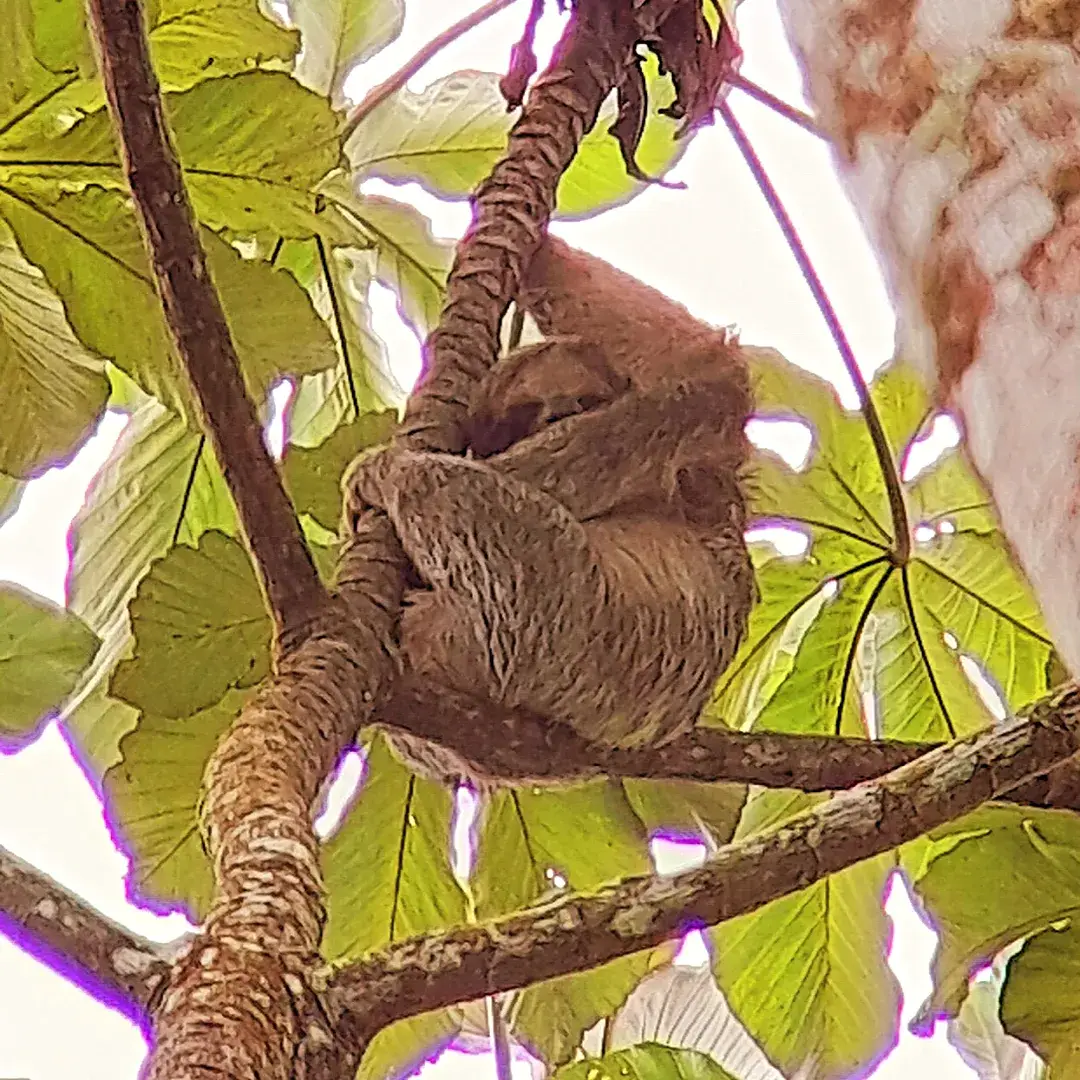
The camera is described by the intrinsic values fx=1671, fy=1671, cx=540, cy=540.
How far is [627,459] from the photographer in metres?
0.71

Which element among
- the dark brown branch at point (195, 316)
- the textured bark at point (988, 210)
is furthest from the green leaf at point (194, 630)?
the textured bark at point (988, 210)

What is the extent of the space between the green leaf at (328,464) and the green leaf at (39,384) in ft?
0.37

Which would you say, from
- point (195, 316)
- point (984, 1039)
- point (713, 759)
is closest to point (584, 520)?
point (713, 759)

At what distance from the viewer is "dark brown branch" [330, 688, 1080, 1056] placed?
1.45ft

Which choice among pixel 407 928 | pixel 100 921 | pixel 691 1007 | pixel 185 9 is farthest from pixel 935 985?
pixel 185 9

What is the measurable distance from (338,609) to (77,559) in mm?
476

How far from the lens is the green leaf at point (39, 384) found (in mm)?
758

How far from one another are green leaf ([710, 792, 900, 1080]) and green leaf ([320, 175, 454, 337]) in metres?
0.42

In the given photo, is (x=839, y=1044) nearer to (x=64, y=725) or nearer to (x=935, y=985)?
(x=935, y=985)

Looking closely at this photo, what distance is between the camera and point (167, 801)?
770mm

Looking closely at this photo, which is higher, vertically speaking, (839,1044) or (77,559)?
(77,559)

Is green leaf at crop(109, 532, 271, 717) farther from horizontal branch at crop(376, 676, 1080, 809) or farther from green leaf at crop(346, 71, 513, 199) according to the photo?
green leaf at crop(346, 71, 513, 199)

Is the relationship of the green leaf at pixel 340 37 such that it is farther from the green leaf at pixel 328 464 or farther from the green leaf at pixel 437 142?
the green leaf at pixel 328 464

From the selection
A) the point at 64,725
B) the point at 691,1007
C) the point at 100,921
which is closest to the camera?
the point at 100,921
